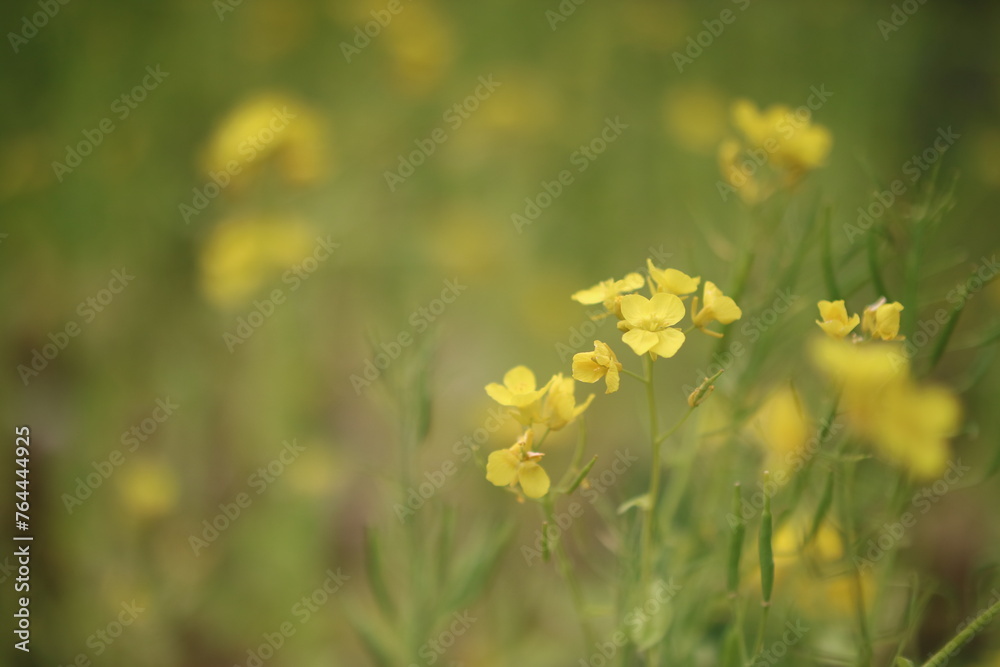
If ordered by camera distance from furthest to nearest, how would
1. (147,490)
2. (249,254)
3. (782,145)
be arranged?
(249,254) → (147,490) → (782,145)

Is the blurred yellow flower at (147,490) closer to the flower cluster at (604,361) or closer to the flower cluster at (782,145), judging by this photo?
the flower cluster at (604,361)

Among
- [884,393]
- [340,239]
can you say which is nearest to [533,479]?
[884,393]

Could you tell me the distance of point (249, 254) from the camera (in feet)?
5.21

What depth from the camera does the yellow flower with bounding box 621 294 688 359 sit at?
651 mm

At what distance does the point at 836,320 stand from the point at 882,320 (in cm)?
4

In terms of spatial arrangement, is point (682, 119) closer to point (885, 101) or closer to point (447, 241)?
point (885, 101)

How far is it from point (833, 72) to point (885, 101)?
9.1 inches

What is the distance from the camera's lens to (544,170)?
2.57 m

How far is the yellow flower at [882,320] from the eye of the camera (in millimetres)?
646

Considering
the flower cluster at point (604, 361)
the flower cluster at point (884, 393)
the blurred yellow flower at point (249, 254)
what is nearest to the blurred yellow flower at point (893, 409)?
the flower cluster at point (884, 393)

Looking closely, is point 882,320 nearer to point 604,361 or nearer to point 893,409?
point 893,409

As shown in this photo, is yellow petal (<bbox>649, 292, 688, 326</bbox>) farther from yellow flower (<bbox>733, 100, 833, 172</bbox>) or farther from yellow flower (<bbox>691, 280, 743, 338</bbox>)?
yellow flower (<bbox>733, 100, 833, 172</bbox>)

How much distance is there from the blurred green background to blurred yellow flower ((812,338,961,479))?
0.69 ft

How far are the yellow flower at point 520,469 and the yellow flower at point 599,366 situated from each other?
0.07 m
